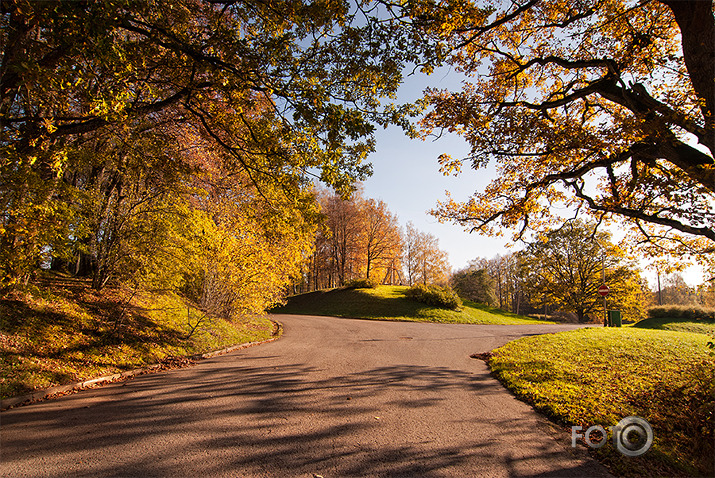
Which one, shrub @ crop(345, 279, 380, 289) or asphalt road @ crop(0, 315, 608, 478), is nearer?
asphalt road @ crop(0, 315, 608, 478)

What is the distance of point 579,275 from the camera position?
1215 inches

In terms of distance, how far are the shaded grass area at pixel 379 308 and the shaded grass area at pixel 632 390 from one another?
12.4m

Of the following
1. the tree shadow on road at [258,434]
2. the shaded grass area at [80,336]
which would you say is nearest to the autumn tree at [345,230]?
the shaded grass area at [80,336]

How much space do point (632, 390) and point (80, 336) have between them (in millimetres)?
10885

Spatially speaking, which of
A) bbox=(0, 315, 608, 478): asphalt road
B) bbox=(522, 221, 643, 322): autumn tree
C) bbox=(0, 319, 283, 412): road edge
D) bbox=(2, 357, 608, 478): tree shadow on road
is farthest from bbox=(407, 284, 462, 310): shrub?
bbox=(0, 319, 283, 412): road edge

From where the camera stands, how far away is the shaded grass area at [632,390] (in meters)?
3.51

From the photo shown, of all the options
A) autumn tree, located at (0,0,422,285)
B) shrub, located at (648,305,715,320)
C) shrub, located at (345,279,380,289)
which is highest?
autumn tree, located at (0,0,422,285)

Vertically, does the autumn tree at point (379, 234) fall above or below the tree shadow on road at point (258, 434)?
above

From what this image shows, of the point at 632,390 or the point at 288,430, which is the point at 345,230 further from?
the point at 288,430

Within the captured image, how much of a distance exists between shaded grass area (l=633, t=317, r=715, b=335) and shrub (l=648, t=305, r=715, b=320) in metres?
0.43

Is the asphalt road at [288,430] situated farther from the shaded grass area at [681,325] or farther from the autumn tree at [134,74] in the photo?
the shaded grass area at [681,325]

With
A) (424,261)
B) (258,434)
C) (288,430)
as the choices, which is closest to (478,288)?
(424,261)

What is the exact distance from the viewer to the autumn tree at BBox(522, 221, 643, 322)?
28078 mm

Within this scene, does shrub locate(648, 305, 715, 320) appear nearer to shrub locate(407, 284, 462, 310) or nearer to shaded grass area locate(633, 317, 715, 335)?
shaded grass area locate(633, 317, 715, 335)
